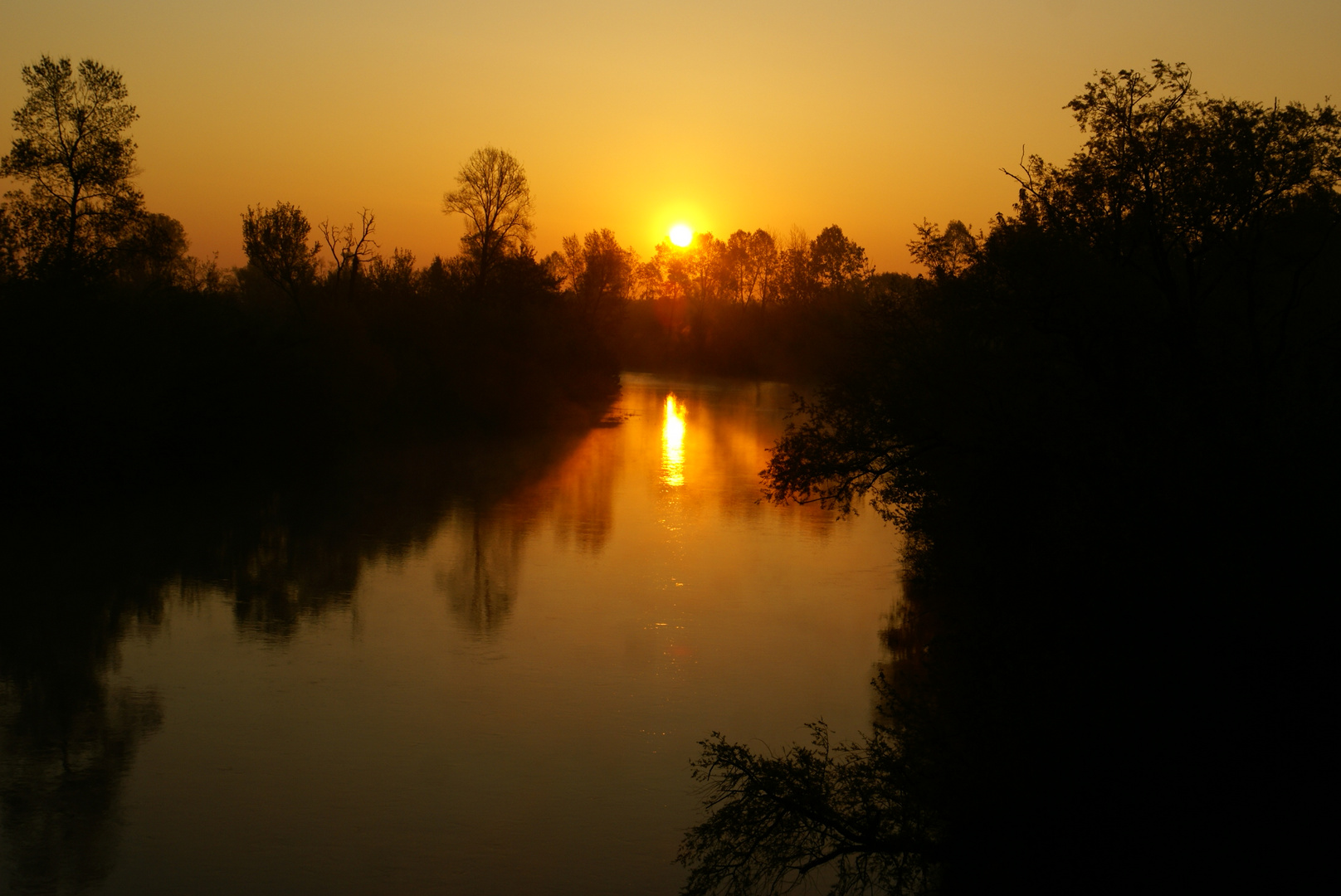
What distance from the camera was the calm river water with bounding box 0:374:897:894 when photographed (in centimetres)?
804

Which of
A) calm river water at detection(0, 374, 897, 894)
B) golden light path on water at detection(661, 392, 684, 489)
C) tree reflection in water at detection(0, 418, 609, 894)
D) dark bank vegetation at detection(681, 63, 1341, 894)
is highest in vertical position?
dark bank vegetation at detection(681, 63, 1341, 894)

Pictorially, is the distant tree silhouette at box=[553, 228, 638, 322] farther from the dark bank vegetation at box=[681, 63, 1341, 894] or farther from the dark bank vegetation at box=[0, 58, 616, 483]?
the dark bank vegetation at box=[681, 63, 1341, 894]

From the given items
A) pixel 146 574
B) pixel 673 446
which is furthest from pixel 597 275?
pixel 146 574

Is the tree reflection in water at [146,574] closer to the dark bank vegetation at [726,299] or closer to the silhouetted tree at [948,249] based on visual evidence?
the silhouetted tree at [948,249]

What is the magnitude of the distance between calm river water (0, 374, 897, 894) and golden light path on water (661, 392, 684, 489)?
22.4ft

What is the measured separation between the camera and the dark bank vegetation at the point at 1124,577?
669cm

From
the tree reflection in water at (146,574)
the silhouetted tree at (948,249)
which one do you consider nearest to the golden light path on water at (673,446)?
the tree reflection in water at (146,574)

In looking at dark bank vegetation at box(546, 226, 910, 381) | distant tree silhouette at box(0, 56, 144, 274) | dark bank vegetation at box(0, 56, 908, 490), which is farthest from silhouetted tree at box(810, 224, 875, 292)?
distant tree silhouette at box(0, 56, 144, 274)

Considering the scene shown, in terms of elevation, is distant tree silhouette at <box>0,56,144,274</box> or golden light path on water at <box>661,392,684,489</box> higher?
distant tree silhouette at <box>0,56,144,274</box>

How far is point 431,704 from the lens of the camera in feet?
36.9

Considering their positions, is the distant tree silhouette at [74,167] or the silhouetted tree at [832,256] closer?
the distant tree silhouette at [74,167]

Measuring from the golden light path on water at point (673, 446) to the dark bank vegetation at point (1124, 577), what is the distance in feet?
58.9

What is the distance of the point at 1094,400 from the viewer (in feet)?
26.7

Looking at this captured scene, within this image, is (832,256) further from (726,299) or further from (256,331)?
(256,331)
